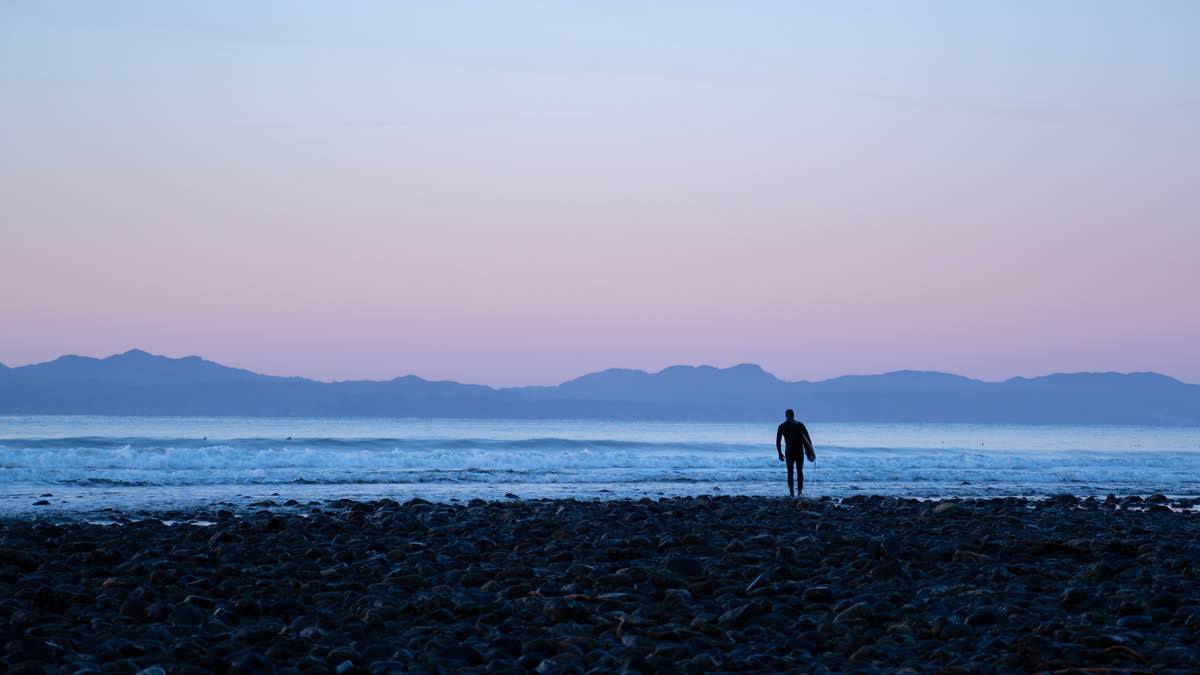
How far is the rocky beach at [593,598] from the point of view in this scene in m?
7.16

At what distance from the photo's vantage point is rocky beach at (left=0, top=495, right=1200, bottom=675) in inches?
282

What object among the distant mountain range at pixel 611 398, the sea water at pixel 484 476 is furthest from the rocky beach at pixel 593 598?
the distant mountain range at pixel 611 398

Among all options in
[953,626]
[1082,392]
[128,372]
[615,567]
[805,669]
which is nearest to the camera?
[805,669]

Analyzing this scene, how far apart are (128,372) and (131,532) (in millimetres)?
123622

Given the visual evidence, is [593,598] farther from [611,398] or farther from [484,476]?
[611,398]

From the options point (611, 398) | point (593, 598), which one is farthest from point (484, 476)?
point (611, 398)

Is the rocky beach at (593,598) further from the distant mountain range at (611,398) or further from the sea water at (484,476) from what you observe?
the distant mountain range at (611,398)

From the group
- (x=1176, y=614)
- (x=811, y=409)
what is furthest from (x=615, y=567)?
(x=811, y=409)

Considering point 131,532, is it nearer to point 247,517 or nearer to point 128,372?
point 247,517

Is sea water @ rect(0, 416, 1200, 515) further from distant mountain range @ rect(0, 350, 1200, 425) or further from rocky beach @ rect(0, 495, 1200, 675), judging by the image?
distant mountain range @ rect(0, 350, 1200, 425)

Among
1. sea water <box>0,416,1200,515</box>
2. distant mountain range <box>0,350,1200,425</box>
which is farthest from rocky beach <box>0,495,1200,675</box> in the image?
distant mountain range <box>0,350,1200,425</box>

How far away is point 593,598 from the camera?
9.21 meters

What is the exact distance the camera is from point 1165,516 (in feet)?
60.2

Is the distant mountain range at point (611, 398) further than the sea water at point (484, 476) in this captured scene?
Yes
